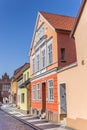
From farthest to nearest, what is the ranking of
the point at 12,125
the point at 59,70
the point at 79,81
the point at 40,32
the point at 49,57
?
the point at 40,32 → the point at 49,57 → the point at 12,125 → the point at 59,70 → the point at 79,81

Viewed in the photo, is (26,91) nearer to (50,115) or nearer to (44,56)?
(44,56)

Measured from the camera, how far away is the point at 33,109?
86.2 feet

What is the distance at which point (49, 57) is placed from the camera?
21094mm

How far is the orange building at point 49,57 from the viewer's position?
62.2 ft

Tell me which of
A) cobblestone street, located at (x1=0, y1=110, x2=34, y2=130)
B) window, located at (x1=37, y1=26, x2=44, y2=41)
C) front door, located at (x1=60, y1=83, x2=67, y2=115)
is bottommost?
cobblestone street, located at (x1=0, y1=110, x2=34, y2=130)

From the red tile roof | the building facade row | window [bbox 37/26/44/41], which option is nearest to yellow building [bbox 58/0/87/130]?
the building facade row

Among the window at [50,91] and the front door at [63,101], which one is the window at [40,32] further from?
the front door at [63,101]

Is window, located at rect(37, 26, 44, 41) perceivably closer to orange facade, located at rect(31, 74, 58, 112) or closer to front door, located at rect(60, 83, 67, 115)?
orange facade, located at rect(31, 74, 58, 112)

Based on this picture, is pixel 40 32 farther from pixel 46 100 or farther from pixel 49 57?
pixel 46 100

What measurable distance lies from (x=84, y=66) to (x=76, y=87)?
5.87 ft

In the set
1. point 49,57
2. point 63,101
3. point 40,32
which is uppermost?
point 40,32

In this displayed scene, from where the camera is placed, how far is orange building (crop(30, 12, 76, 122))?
62.2 ft

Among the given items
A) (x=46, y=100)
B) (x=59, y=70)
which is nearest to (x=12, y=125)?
(x=46, y=100)

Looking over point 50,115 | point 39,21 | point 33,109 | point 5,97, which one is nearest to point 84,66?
point 50,115
